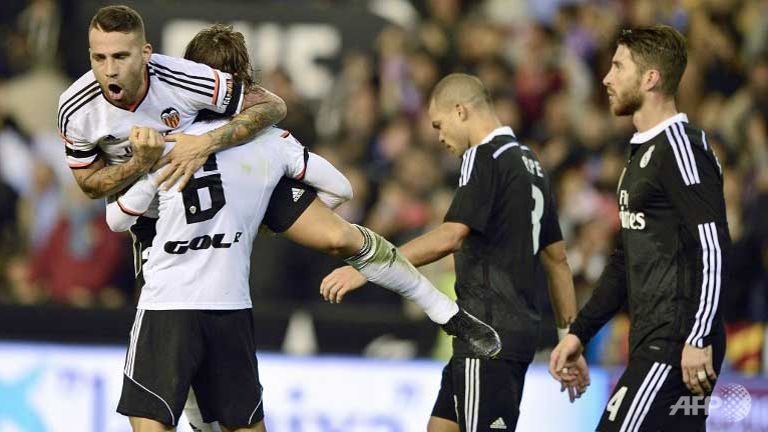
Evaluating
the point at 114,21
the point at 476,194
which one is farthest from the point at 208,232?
the point at 476,194

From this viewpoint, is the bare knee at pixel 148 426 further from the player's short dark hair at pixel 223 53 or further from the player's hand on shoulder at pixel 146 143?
the player's short dark hair at pixel 223 53

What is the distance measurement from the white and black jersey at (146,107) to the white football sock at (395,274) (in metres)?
0.81

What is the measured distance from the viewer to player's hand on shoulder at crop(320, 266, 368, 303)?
608cm

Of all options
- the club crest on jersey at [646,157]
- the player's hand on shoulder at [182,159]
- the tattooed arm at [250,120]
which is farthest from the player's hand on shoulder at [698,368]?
the player's hand on shoulder at [182,159]

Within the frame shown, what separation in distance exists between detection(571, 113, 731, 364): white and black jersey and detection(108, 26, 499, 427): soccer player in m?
0.79

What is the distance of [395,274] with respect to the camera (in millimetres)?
6156

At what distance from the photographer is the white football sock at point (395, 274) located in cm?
607

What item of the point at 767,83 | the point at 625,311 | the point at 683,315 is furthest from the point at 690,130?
the point at 767,83

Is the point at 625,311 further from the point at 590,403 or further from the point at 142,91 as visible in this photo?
the point at 142,91

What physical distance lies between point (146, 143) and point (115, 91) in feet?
0.88

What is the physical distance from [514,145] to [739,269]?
447 cm

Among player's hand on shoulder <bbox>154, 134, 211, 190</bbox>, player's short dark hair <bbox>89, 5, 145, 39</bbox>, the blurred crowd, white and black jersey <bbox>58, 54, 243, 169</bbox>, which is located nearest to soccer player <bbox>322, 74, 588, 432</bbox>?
player's hand on shoulder <bbox>154, 134, 211, 190</bbox>

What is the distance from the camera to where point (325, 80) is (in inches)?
537

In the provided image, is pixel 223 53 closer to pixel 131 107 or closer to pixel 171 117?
pixel 171 117
